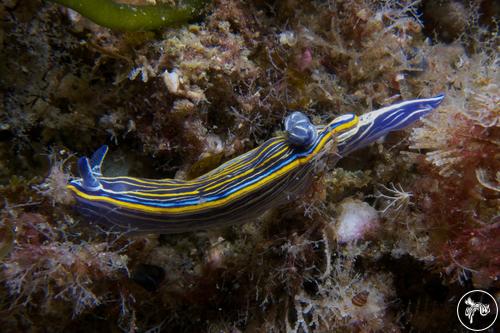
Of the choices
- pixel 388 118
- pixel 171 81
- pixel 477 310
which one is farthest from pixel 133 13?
pixel 477 310

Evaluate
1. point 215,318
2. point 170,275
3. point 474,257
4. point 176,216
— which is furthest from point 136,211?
point 474,257

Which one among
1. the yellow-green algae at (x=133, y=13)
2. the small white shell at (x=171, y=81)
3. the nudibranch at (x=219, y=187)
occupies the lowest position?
the nudibranch at (x=219, y=187)

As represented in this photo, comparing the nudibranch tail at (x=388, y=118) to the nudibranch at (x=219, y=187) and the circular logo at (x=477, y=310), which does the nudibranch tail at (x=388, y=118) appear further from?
the circular logo at (x=477, y=310)

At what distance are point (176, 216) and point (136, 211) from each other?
37 centimetres

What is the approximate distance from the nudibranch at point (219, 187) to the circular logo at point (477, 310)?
6.86 feet

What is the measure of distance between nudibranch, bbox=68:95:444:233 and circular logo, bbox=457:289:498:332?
6.86 feet

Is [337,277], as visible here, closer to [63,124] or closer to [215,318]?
[215,318]

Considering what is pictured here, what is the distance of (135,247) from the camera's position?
374 cm

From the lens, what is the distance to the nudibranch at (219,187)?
3.12m

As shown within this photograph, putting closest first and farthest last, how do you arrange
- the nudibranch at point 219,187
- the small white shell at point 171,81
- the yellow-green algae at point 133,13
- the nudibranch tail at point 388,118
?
the yellow-green algae at point 133,13 → the nudibranch at point 219,187 → the small white shell at point 171,81 → the nudibranch tail at point 388,118

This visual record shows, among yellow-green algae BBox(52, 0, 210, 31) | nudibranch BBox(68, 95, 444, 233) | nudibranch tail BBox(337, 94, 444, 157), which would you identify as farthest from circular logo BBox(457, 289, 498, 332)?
yellow-green algae BBox(52, 0, 210, 31)

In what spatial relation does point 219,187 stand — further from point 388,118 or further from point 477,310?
point 477,310

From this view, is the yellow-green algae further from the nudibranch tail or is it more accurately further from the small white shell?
the nudibranch tail

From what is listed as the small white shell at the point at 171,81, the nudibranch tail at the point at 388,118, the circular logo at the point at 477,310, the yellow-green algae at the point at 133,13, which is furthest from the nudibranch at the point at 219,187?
the circular logo at the point at 477,310
